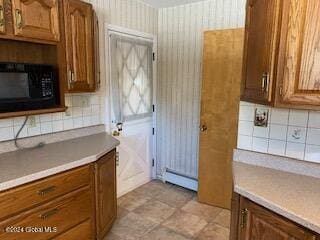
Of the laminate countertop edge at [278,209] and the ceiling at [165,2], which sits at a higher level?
the ceiling at [165,2]

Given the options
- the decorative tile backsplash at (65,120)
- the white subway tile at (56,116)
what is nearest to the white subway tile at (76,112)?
the decorative tile backsplash at (65,120)

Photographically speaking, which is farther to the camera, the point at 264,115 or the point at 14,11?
the point at 264,115

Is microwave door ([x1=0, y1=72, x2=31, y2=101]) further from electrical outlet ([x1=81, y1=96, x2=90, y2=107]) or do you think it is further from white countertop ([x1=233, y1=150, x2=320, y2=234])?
white countertop ([x1=233, y1=150, x2=320, y2=234])

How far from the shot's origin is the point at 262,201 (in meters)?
1.30

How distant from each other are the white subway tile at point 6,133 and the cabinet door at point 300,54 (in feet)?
6.48

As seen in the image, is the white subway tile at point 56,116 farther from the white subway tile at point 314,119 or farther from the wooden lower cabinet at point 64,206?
the white subway tile at point 314,119

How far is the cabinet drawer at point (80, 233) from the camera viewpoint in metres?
1.81

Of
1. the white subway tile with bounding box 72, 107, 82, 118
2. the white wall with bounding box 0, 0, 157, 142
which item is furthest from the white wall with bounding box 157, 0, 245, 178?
the white subway tile with bounding box 72, 107, 82, 118

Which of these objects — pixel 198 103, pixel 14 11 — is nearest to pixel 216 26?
pixel 198 103

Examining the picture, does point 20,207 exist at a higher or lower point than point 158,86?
lower

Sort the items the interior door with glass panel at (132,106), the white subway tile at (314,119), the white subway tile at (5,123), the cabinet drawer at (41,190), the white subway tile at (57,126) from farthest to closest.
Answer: the interior door with glass panel at (132,106) < the white subway tile at (57,126) < the white subway tile at (5,123) < the white subway tile at (314,119) < the cabinet drawer at (41,190)

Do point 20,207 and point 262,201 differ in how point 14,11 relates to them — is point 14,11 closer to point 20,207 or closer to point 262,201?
point 20,207

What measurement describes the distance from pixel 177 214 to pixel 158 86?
169 centimetres

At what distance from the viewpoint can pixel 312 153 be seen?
160 cm
